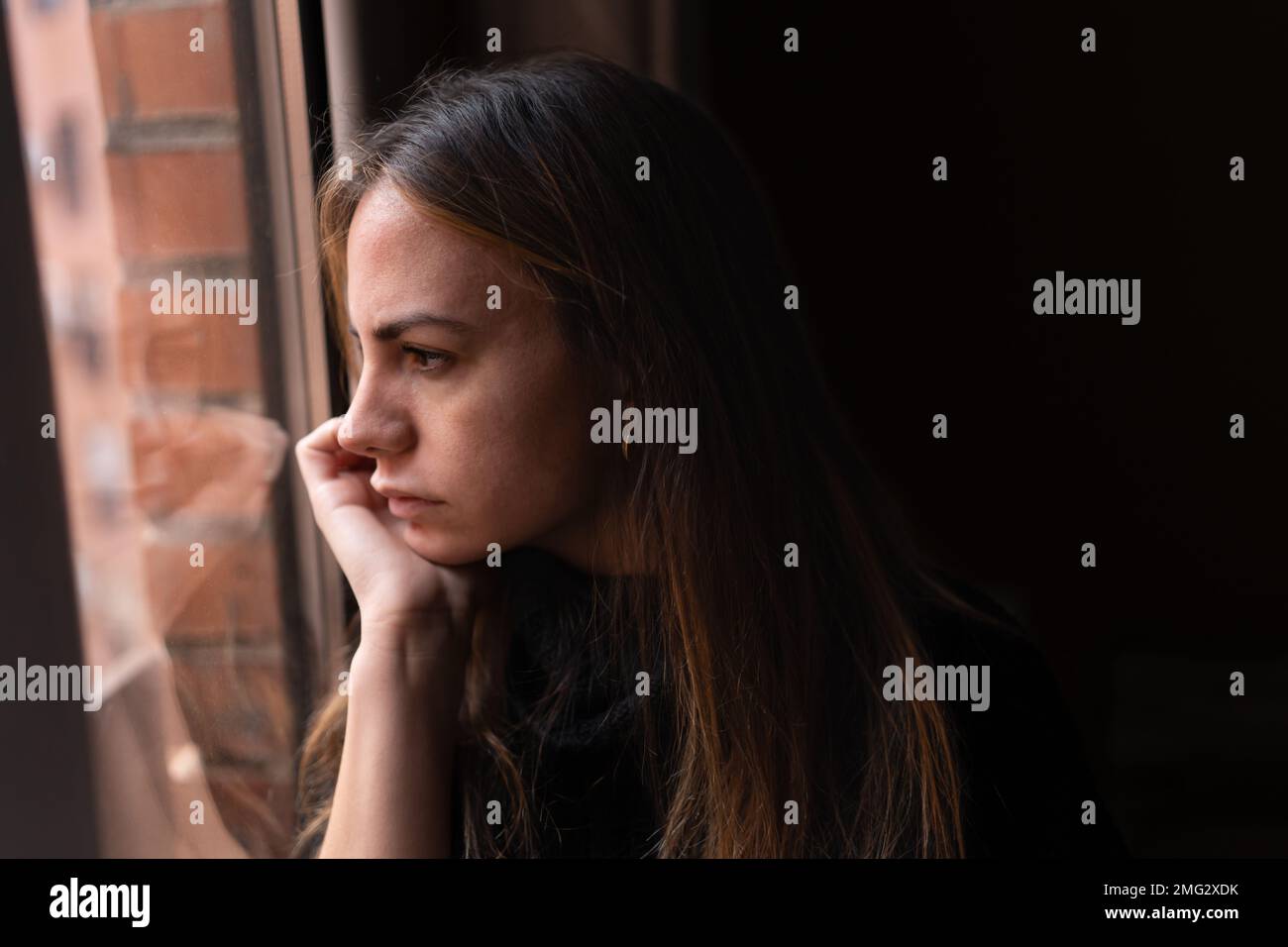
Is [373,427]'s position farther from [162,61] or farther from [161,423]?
[162,61]

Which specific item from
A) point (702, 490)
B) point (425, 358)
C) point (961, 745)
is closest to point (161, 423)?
point (425, 358)

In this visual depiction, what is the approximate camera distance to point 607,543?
35.9 inches

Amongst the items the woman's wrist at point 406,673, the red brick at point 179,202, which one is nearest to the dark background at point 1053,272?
the red brick at point 179,202

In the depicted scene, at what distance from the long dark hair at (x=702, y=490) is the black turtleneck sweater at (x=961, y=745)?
0.07ft

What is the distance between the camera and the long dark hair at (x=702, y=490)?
0.87 metres

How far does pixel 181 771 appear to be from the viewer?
0.97 meters

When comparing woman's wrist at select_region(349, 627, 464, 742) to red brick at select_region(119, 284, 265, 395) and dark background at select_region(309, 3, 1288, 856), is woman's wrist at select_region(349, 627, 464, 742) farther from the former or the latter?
dark background at select_region(309, 3, 1288, 856)

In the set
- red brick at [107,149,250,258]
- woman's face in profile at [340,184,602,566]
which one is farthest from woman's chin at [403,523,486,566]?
red brick at [107,149,250,258]

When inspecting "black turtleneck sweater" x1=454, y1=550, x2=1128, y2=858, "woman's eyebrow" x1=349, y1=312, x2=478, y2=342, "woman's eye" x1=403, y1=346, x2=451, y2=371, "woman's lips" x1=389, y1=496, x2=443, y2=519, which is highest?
"woman's eyebrow" x1=349, y1=312, x2=478, y2=342

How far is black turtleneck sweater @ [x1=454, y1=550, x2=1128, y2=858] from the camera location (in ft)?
3.01
